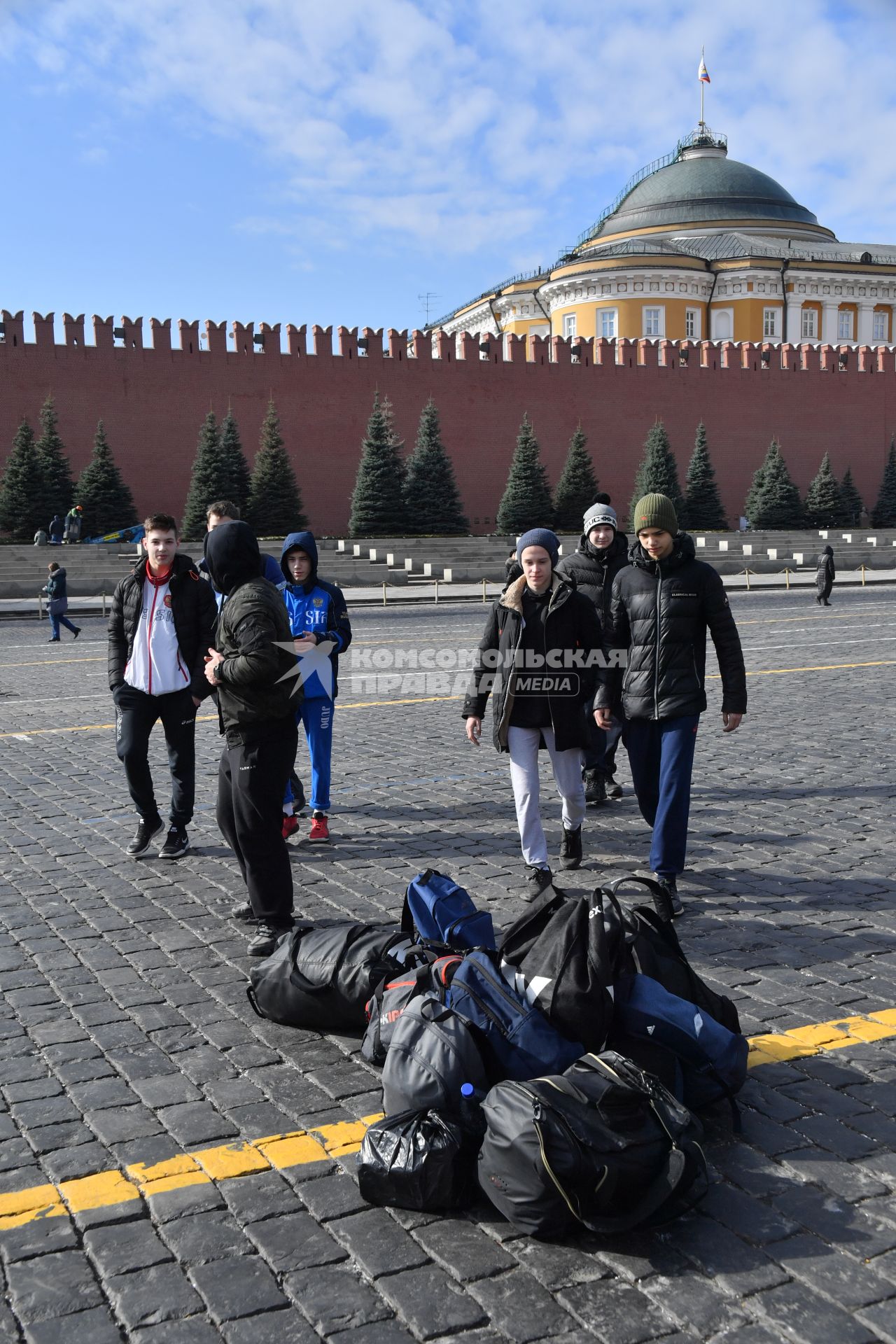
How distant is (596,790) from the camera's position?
6.44 m

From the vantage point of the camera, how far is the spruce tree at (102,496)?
111ft

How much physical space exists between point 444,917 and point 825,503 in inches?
1717

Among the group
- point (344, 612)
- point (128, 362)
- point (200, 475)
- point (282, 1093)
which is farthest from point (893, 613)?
point (128, 362)

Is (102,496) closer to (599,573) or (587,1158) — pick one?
(599,573)

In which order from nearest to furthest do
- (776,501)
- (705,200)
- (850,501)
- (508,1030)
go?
1. (508,1030)
2. (776,501)
3. (850,501)
4. (705,200)

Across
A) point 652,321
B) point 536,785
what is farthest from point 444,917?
point 652,321

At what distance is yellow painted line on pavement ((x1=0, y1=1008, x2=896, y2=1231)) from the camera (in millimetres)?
2658

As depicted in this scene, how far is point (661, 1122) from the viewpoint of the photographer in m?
2.58

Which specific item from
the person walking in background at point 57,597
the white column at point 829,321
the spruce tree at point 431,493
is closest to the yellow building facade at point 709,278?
the white column at point 829,321

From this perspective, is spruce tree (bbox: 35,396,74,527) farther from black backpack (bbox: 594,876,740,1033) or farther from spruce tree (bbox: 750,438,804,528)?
black backpack (bbox: 594,876,740,1033)

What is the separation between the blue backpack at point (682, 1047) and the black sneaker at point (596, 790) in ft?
11.0

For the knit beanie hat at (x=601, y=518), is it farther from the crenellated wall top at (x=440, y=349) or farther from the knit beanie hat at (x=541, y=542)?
the crenellated wall top at (x=440, y=349)

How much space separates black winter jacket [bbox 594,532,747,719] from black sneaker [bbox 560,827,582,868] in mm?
658

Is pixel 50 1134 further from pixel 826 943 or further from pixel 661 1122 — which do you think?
pixel 826 943
